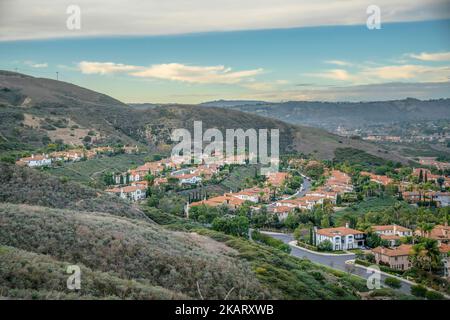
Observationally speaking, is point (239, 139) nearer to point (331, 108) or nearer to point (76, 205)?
point (76, 205)

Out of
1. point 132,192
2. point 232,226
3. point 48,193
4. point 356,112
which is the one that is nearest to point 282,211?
point 232,226

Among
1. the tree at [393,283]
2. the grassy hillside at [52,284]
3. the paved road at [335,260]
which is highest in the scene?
the grassy hillside at [52,284]

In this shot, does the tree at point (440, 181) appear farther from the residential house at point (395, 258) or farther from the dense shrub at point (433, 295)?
the dense shrub at point (433, 295)

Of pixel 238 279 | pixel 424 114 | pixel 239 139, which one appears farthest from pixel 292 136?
pixel 424 114

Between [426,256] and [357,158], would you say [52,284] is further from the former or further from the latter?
[357,158]

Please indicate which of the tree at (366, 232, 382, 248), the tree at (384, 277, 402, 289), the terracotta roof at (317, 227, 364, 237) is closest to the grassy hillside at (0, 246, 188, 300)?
the tree at (384, 277, 402, 289)

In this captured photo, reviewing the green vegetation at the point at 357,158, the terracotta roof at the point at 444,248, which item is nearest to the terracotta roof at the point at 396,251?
the terracotta roof at the point at 444,248
